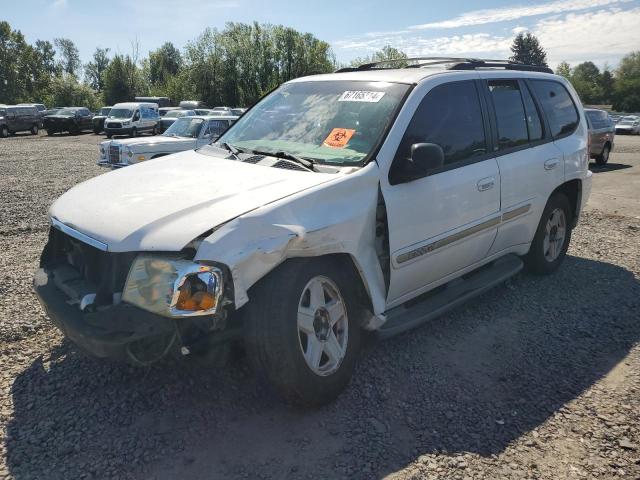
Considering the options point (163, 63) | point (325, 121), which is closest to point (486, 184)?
point (325, 121)

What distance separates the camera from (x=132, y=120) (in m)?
27.8

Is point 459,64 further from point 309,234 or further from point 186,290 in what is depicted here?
point 186,290

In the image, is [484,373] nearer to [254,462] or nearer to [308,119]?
[254,462]

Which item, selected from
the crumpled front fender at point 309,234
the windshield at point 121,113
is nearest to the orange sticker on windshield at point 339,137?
the crumpled front fender at point 309,234

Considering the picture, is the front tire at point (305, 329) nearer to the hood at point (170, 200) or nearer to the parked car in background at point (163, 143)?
the hood at point (170, 200)

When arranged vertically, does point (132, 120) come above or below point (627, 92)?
below

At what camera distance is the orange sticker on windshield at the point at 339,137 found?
11.6ft

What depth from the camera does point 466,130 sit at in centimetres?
403

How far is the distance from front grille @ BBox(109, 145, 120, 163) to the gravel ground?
7.56 meters

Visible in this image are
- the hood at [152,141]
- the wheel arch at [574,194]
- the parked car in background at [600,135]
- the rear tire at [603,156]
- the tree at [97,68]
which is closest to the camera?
the wheel arch at [574,194]

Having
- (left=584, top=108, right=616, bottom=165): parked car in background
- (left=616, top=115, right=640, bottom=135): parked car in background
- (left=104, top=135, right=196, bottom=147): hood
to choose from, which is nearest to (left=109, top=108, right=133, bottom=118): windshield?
(left=104, top=135, right=196, bottom=147): hood

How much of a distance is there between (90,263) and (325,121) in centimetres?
177

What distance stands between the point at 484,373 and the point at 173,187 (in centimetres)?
228

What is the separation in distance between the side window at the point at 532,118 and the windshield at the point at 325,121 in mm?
1592
